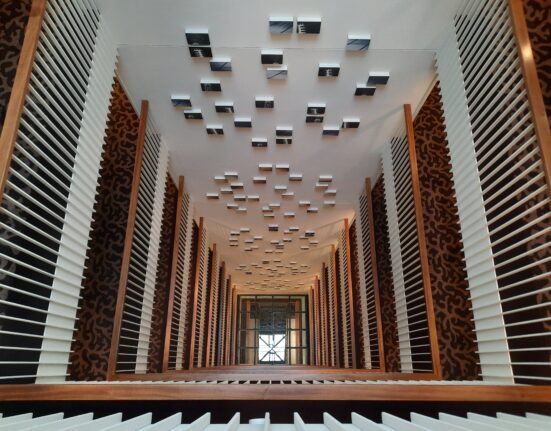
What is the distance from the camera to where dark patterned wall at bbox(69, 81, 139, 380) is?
4.99 meters

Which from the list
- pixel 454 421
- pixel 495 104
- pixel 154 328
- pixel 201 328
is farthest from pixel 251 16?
pixel 201 328

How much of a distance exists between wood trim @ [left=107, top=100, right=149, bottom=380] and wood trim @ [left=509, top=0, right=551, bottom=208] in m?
4.48

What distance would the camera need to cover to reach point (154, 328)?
7332 mm

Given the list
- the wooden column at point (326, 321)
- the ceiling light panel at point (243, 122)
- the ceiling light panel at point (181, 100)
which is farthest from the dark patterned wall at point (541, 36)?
the wooden column at point (326, 321)

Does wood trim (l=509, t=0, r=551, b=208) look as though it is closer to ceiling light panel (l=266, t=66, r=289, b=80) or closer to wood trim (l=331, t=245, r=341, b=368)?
ceiling light panel (l=266, t=66, r=289, b=80)

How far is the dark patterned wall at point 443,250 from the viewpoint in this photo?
496cm

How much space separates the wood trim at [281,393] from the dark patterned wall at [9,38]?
95.3 inches

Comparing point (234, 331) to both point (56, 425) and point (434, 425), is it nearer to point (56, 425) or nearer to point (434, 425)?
point (56, 425)

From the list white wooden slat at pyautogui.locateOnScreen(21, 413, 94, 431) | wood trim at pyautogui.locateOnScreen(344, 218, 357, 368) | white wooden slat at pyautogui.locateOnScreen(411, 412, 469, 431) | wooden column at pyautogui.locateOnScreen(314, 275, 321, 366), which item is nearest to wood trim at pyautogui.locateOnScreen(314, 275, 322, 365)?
wooden column at pyautogui.locateOnScreen(314, 275, 321, 366)

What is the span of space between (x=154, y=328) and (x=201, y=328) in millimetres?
4255

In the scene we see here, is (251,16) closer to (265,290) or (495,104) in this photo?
(495,104)

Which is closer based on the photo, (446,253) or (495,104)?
(495,104)

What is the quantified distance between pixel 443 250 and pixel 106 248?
4.38 m

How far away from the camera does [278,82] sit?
5602 mm
